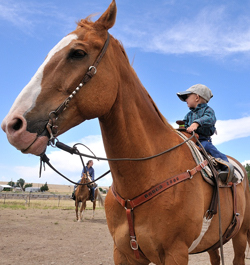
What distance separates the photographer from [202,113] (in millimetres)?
3961

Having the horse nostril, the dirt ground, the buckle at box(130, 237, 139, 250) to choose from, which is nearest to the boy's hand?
the buckle at box(130, 237, 139, 250)

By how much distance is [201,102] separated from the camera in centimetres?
416

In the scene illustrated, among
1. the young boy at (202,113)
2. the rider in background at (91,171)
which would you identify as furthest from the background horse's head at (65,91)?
the rider in background at (91,171)

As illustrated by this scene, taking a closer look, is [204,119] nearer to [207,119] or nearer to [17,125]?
[207,119]

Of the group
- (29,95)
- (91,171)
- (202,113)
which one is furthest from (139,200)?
(91,171)

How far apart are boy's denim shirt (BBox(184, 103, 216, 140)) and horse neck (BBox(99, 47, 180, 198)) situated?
1.06 meters

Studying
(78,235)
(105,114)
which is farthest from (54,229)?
(105,114)

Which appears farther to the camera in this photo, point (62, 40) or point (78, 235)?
point (78, 235)

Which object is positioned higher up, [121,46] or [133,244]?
[121,46]

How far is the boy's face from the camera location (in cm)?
414

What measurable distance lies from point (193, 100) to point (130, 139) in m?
1.73

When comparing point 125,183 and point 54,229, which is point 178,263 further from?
point 54,229

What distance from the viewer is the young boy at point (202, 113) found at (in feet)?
12.7

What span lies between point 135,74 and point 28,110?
130 cm
